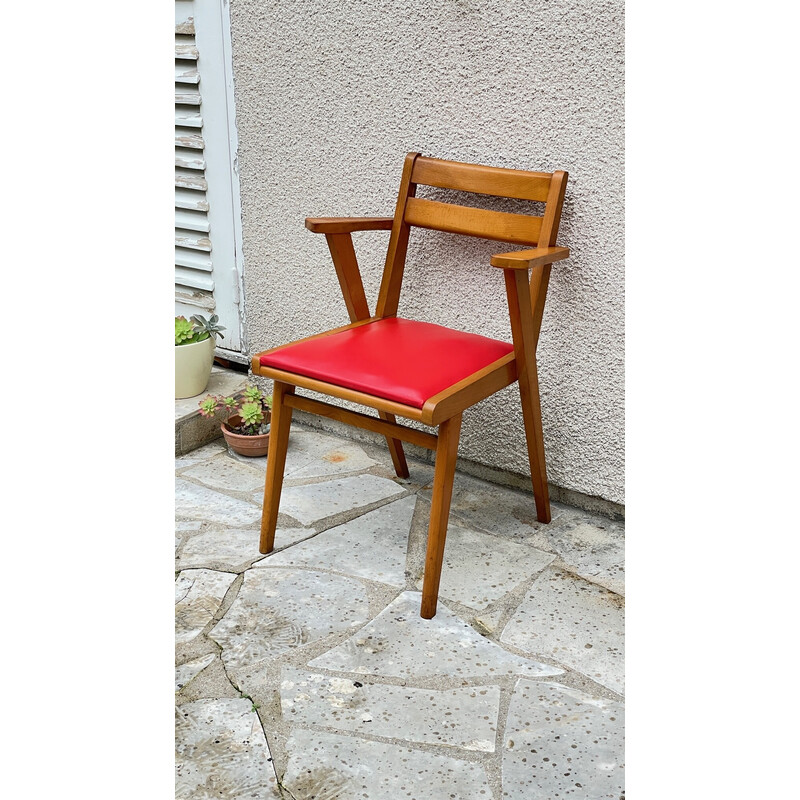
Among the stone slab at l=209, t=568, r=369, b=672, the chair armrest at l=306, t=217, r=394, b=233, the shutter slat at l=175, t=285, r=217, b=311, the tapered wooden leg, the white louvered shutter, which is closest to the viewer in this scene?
the stone slab at l=209, t=568, r=369, b=672

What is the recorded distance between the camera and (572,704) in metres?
1.70

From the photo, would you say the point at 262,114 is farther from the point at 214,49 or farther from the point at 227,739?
the point at 227,739

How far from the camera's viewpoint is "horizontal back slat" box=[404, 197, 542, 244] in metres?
2.17

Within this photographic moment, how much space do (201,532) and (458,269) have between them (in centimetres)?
104

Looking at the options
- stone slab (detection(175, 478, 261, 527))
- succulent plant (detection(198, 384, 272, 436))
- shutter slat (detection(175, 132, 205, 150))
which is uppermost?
shutter slat (detection(175, 132, 205, 150))

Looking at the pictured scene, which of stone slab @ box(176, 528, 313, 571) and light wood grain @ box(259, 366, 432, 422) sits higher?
light wood grain @ box(259, 366, 432, 422)

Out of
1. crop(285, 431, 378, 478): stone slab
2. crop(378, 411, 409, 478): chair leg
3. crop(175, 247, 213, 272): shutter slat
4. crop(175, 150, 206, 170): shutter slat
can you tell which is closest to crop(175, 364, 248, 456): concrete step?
crop(285, 431, 378, 478): stone slab

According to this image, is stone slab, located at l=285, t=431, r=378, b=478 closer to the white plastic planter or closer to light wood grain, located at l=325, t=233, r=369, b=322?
the white plastic planter

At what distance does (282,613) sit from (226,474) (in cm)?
83

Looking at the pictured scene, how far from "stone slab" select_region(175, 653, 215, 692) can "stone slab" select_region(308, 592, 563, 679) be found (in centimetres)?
23

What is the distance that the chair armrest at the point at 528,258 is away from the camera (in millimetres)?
1825

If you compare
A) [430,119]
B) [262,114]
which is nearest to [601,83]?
[430,119]

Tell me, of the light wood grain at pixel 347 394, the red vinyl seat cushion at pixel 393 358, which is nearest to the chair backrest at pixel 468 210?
the red vinyl seat cushion at pixel 393 358

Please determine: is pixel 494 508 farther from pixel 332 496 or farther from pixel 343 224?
pixel 343 224
